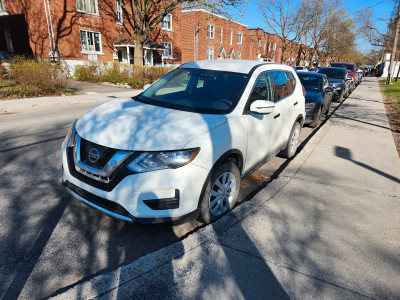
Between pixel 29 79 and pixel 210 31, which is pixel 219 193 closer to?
pixel 29 79

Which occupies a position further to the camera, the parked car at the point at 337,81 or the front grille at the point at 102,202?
the parked car at the point at 337,81

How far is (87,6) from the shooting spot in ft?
77.7

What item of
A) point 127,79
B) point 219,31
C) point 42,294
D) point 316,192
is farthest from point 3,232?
point 219,31

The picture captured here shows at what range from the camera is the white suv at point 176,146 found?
2.42m

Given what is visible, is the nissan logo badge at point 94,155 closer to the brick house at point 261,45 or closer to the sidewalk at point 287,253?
the sidewalk at point 287,253

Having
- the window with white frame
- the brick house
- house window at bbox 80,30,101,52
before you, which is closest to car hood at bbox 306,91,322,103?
house window at bbox 80,30,101,52

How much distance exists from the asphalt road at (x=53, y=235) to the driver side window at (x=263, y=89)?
1.40 metres

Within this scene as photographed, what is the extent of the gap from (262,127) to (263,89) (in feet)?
1.98

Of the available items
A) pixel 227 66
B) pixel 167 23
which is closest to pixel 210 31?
pixel 167 23

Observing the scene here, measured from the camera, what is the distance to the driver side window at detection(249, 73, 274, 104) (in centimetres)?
358

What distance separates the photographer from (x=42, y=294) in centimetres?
216

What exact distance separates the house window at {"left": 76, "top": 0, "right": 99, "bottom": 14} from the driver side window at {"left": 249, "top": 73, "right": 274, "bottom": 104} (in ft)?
80.7

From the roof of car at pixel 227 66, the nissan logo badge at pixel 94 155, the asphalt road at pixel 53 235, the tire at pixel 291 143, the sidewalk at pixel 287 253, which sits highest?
the roof of car at pixel 227 66

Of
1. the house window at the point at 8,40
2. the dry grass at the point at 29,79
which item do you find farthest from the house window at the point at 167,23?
the dry grass at the point at 29,79
